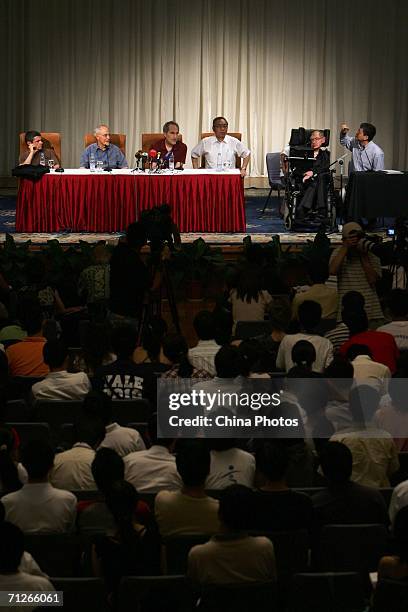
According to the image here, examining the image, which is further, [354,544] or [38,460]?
[38,460]

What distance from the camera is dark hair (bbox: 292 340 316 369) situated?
538cm

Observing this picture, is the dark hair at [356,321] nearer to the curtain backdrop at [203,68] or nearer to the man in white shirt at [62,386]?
the man in white shirt at [62,386]

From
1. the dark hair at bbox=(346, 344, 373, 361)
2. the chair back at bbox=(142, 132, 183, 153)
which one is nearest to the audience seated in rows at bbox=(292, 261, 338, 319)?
the dark hair at bbox=(346, 344, 373, 361)

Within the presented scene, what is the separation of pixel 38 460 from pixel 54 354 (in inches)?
58.3

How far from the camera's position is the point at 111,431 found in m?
4.64

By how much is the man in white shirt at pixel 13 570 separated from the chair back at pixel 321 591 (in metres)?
0.74

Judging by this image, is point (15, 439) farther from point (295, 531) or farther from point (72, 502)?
point (295, 531)

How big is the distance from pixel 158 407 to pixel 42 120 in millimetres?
11066

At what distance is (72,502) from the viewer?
13.1 ft

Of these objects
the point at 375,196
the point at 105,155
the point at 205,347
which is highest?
the point at 105,155

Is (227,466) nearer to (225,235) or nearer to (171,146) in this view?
(225,235)

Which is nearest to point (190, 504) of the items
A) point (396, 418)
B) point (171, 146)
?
point (396, 418)

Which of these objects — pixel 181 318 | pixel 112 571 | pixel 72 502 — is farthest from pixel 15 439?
pixel 181 318

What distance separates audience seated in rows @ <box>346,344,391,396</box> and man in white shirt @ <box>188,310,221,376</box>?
2.32 feet
